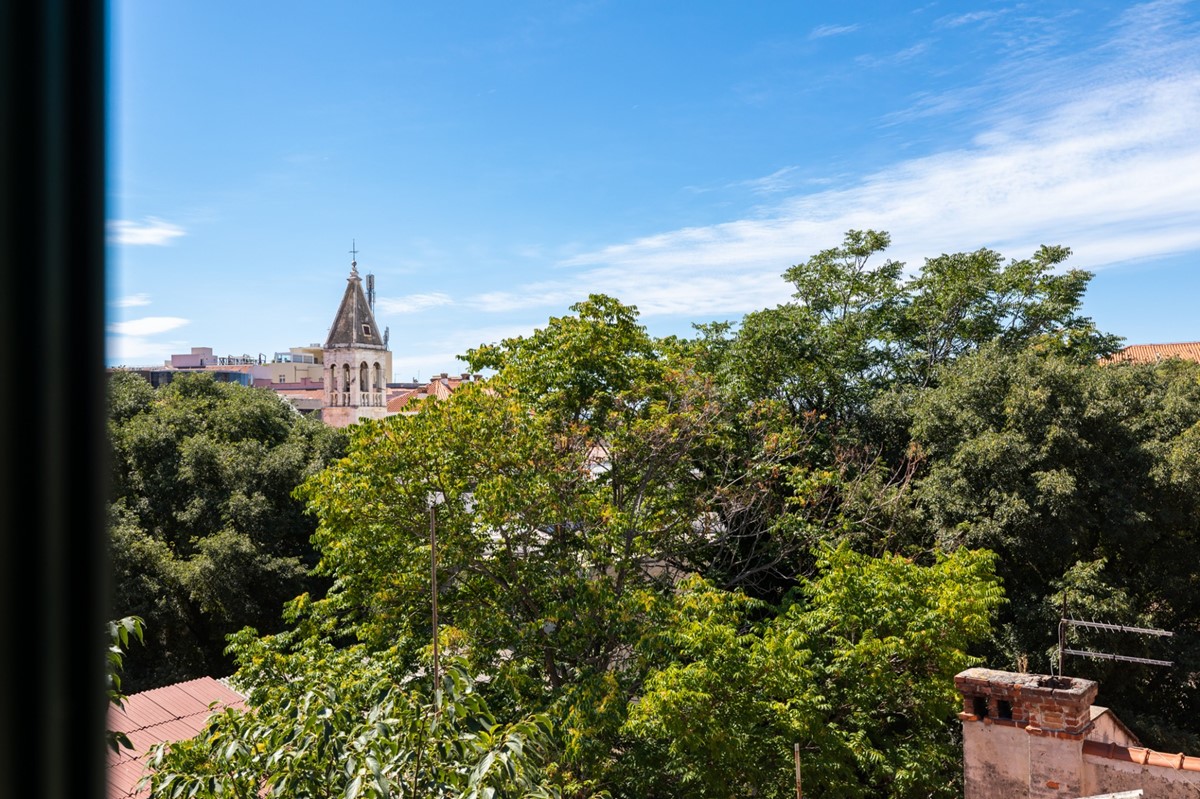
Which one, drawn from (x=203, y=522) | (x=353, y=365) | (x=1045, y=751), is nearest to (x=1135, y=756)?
(x=1045, y=751)

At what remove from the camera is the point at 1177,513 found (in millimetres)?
11688

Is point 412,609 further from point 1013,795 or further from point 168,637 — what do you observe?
point 168,637

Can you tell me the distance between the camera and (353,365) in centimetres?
4234

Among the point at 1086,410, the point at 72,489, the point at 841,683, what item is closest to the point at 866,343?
the point at 1086,410

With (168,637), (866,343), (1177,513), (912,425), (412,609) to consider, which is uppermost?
(866,343)

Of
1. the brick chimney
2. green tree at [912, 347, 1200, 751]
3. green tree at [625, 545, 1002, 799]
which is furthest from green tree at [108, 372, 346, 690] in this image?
the brick chimney

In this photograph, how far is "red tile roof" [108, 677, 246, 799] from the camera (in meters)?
7.07

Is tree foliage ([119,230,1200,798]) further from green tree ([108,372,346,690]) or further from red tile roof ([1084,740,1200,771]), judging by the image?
red tile roof ([1084,740,1200,771])

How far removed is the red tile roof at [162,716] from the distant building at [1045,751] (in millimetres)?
5584

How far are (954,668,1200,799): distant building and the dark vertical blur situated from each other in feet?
20.6

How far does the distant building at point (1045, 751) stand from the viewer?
608cm

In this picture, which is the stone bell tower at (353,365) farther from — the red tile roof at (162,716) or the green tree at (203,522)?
the red tile roof at (162,716)

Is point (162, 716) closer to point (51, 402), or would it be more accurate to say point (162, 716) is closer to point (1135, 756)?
point (1135, 756)

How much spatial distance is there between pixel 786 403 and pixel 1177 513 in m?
5.23
